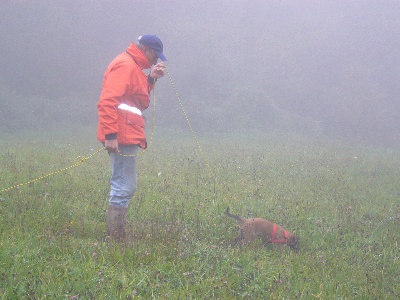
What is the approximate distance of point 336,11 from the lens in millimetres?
30797

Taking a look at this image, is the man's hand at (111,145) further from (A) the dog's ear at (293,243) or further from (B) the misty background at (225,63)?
(B) the misty background at (225,63)

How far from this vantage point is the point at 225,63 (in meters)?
24.6

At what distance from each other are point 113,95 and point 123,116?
23cm

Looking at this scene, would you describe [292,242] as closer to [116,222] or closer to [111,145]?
[116,222]

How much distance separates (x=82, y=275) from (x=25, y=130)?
47.1 ft

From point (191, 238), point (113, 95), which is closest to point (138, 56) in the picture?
point (113, 95)

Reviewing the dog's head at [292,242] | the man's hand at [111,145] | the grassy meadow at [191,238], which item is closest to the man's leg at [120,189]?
the grassy meadow at [191,238]

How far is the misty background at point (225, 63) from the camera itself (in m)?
20.7

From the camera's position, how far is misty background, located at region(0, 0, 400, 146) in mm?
20656

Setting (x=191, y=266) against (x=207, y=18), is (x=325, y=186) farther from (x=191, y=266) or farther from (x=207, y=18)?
(x=207, y=18)

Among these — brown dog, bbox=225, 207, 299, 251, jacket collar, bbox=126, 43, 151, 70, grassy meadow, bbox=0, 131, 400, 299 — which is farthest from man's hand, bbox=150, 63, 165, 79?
brown dog, bbox=225, 207, 299, 251

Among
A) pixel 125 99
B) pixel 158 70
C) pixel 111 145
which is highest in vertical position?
pixel 158 70

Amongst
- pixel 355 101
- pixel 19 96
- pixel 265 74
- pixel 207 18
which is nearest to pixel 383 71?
pixel 355 101

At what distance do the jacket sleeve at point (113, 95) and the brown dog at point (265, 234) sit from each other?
5.75ft
